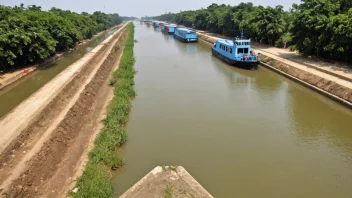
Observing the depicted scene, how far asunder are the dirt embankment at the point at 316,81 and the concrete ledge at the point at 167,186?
14.4 metres

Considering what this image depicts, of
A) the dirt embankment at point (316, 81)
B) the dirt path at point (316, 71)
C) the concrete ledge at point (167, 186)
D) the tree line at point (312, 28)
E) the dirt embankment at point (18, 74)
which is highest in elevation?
the tree line at point (312, 28)

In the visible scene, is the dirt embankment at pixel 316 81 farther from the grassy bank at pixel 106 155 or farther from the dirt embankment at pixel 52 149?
the dirt embankment at pixel 52 149

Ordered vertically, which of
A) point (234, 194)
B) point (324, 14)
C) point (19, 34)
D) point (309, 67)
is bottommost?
point (234, 194)

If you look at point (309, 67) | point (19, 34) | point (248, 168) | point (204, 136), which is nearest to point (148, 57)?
point (19, 34)

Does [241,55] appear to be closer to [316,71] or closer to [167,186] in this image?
[316,71]

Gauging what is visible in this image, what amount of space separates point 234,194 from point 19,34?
80.9 feet

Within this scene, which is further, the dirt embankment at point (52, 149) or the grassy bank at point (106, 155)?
the dirt embankment at point (52, 149)

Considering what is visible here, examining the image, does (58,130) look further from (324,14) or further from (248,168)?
(324,14)

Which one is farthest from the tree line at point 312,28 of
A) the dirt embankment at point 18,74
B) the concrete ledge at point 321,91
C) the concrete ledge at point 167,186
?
the dirt embankment at point 18,74

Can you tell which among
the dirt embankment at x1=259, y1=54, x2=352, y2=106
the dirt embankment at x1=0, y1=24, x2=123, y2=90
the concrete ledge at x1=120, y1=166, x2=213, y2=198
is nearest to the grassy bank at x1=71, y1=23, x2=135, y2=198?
the concrete ledge at x1=120, y1=166, x2=213, y2=198

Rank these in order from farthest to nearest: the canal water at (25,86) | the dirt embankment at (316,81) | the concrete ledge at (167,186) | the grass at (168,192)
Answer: the canal water at (25,86)
the dirt embankment at (316,81)
the concrete ledge at (167,186)
the grass at (168,192)

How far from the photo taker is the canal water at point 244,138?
10.4 meters

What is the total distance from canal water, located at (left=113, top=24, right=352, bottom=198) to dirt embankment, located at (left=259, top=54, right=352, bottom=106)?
87 centimetres

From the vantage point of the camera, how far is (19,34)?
24656mm
